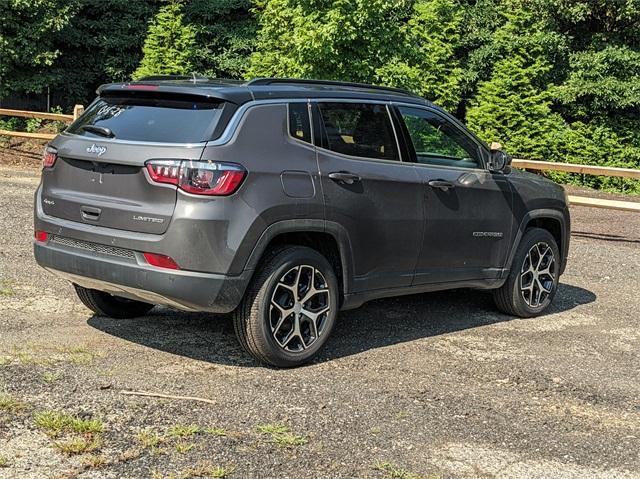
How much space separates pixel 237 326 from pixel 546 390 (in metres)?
2.04

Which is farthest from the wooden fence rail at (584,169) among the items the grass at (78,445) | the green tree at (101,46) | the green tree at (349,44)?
the green tree at (101,46)

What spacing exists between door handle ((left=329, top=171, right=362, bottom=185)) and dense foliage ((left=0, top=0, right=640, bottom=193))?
54.5 ft

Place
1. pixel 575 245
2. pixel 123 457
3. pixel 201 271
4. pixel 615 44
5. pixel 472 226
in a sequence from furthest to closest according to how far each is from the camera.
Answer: pixel 615 44 < pixel 575 245 < pixel 472 226 < pixel 201 271 < pixel 123 457

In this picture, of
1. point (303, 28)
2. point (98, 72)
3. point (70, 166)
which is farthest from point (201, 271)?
point (98, 72)

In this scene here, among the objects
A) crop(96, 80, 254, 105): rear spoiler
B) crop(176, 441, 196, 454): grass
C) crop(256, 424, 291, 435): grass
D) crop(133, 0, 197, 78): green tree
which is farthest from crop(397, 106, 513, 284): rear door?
crop(133, 0, 197, 78): green tree

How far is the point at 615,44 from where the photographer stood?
954 inches

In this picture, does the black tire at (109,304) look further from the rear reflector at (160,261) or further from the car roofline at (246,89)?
the car roofline at (246,89)

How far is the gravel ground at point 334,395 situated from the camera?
395 cm

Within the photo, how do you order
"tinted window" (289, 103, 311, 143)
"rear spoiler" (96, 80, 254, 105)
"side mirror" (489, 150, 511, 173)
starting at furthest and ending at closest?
1. "side mirror" (489, 150, 511, 173)
2. "tinted window" (289, 103, 311, 143)
3. "rear spoiler" (96, 80, 254, 105)

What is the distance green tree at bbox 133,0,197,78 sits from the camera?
24859mm

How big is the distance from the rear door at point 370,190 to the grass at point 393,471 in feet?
6.17

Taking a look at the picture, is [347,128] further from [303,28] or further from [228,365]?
[303,28]

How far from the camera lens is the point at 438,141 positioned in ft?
21.4

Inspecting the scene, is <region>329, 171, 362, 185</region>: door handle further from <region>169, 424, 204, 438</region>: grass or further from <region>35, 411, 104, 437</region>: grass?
<region>35, 411, 104, 437</region>: grass
